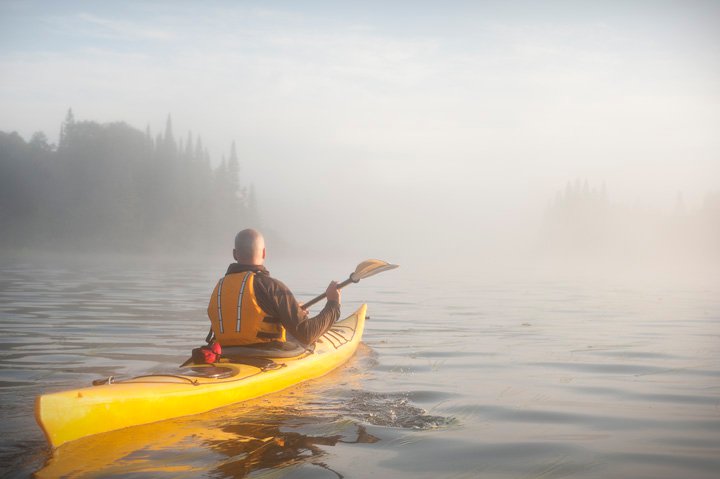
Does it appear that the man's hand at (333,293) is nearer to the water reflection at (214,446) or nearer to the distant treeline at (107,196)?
the water reflection at (214,446)

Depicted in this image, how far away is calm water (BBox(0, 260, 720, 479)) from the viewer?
480 cm

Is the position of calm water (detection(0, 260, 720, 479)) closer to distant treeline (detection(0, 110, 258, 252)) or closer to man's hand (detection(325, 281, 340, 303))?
man's hand (detection(325, 281, 340, 303))

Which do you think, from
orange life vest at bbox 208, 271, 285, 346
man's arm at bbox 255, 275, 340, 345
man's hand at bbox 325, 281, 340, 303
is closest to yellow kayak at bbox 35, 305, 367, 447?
orange life vest at bbox 208, 271, 285, 346

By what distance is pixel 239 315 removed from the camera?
687 cm

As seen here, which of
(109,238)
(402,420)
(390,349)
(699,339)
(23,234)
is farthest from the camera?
(109,238)

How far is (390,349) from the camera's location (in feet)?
34.8

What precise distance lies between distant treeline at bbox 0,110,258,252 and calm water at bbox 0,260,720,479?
84.4 m

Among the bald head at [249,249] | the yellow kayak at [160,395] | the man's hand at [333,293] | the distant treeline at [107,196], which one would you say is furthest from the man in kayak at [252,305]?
the distant treeline at [107,196]

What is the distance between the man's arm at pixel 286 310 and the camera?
6770 mm

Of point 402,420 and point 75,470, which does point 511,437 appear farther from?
point 75,470

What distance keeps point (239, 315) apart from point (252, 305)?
186 mm

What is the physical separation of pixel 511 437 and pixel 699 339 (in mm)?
7819

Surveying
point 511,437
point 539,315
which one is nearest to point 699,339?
point 539,315

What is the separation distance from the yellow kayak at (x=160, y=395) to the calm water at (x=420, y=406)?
0.11 meters
